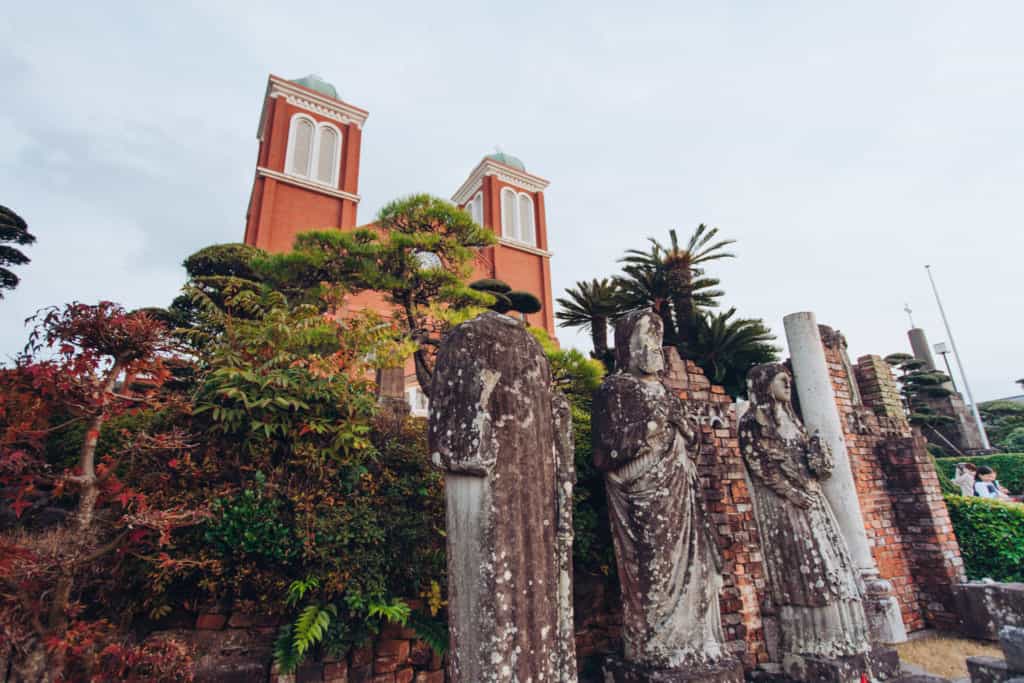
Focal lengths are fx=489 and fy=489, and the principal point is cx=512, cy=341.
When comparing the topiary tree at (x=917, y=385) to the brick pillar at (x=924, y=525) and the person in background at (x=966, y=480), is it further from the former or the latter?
the brick pillar at (x=924, y=525)

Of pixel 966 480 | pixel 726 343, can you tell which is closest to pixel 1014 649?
pixel 966 480

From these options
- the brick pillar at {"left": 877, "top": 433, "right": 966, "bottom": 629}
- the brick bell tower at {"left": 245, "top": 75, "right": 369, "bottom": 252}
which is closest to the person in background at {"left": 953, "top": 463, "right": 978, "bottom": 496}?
the brick pillar at {"left": 877, "top": 433, "right": 966, "bottom": 629}

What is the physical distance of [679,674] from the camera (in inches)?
143

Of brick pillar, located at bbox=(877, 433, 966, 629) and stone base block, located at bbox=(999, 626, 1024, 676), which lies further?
brick pillar, located at bbox=(877, 433, 966, 629)

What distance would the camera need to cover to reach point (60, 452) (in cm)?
510

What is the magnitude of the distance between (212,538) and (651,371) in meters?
3.77

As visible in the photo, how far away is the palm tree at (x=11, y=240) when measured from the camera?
8.56m

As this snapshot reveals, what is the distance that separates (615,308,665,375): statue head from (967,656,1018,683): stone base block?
3.29 meters

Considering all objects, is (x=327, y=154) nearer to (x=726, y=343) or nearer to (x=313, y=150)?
(x=313, y=150)

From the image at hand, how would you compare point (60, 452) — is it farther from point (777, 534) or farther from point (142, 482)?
point (777, 534)

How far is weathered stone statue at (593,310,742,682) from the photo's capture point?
3.78m

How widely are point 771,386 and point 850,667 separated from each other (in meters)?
2.60

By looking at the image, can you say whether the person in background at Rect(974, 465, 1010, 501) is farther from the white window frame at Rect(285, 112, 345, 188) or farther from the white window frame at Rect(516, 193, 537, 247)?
the white window frame at Rect(285, 112, 345, 188)

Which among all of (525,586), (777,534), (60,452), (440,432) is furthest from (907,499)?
(60,452)
